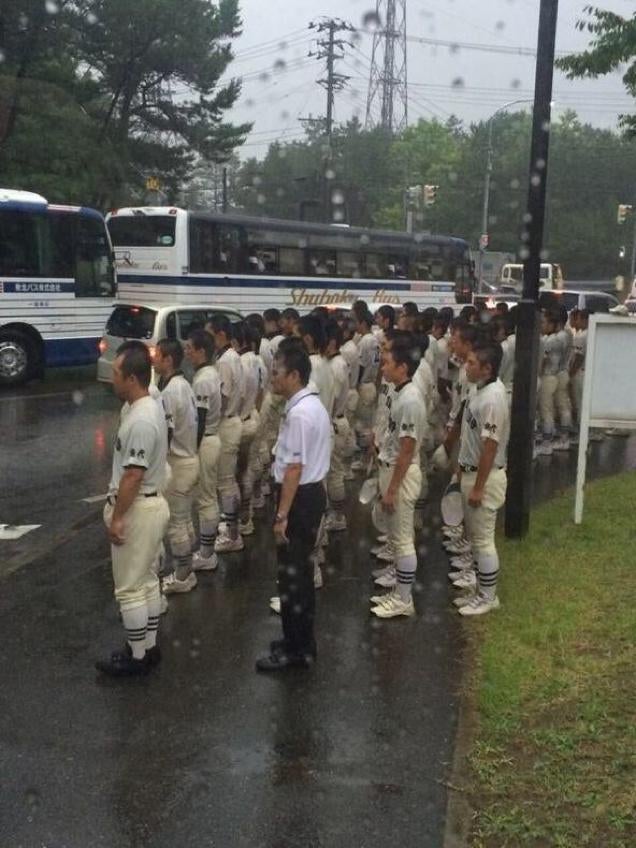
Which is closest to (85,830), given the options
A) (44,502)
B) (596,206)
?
(44,502)

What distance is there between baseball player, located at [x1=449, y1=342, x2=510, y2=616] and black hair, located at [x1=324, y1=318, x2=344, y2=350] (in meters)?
1.61

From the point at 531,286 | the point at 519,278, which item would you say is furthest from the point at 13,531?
the point at 519,278

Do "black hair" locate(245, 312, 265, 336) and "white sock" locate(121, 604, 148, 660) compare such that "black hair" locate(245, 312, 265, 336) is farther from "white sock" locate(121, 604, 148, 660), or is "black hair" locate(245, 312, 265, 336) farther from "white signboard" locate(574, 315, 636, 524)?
"white sock" locate(121, 604, 148, 660)

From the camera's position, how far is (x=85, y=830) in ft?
11.7

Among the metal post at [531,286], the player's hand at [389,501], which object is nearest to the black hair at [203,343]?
the player's hand at [389,501]

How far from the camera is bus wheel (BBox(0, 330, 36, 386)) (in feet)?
51.6

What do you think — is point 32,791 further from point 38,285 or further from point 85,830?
point 38,285

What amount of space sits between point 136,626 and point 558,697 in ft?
7.05

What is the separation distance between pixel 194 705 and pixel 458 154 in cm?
6238

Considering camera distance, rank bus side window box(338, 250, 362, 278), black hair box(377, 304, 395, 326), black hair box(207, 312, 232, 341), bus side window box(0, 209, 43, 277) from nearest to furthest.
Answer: black hair box(207, 312, 232, 341) → black hair box(377, 304, 395, 326) → bus side window box(0, 209, 43, 277) → bus side window box(338, 250, 362, 278)

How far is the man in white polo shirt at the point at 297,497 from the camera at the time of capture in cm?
480

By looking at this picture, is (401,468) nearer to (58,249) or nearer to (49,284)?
(49,284)

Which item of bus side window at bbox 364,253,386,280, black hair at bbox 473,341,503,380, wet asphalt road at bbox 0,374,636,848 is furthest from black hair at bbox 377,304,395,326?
bus side window at bbox 364,253,386,280

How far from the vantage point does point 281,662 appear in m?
5.01
